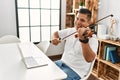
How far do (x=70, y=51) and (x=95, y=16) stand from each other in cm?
161

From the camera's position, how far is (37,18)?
325 cm

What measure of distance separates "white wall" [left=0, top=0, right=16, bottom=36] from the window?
11 cm

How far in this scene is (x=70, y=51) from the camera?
64.7 inches

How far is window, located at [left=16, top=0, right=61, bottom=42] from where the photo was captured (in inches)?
121

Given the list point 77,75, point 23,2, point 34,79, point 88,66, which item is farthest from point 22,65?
point 23,2

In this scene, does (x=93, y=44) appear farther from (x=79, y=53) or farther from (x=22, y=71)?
(x=22, y=71)

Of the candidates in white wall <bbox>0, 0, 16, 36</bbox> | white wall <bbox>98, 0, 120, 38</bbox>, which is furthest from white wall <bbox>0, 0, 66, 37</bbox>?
white wall <bbox>98, 0, 120, 38</bbox>

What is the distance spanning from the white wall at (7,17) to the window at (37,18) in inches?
4.2

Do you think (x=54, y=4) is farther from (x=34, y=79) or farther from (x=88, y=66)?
(x=34, y=79)

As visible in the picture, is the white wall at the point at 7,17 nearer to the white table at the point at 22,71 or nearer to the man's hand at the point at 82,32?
the white table at the point at 22,71

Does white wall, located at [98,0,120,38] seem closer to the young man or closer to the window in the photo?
the window

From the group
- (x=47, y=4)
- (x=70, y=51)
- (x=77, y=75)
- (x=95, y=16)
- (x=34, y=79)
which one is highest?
(x=47, y=4)

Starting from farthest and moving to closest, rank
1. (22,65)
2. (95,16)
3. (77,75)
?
(95,16) < (77,75) < (22,65)

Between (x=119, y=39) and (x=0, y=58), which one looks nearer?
(x=0, y=58)
